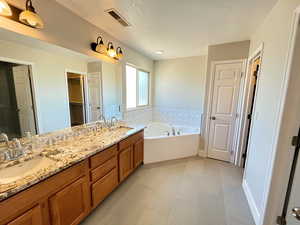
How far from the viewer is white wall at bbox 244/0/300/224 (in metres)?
1.33

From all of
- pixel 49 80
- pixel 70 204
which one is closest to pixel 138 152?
pixel 70 204

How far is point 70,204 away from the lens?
1.33 m

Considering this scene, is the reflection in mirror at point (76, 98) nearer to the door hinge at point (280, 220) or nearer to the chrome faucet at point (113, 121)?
the chrome faucet at point (113, 121)

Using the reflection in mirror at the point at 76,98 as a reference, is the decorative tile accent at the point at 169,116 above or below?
below

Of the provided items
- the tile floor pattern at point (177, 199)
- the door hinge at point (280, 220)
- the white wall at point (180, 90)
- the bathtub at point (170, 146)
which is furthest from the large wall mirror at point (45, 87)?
the door hinge at point (280, 220)

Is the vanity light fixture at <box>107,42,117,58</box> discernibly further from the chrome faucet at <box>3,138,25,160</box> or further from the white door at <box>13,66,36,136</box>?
the chrome faucet at <box>3,138,25,160</box>

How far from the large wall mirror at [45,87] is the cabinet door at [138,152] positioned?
791mm

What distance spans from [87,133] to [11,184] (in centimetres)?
121

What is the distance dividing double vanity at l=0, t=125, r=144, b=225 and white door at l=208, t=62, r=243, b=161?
1.98m

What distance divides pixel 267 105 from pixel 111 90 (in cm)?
233

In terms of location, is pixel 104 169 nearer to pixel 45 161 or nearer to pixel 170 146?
pixel 45 161

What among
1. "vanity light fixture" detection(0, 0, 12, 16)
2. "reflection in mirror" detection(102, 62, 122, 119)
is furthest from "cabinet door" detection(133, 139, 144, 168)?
"vanity light fixture" detection(0, 0, 12, 16)

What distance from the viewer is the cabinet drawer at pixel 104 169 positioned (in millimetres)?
1596

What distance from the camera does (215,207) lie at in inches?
70.6
